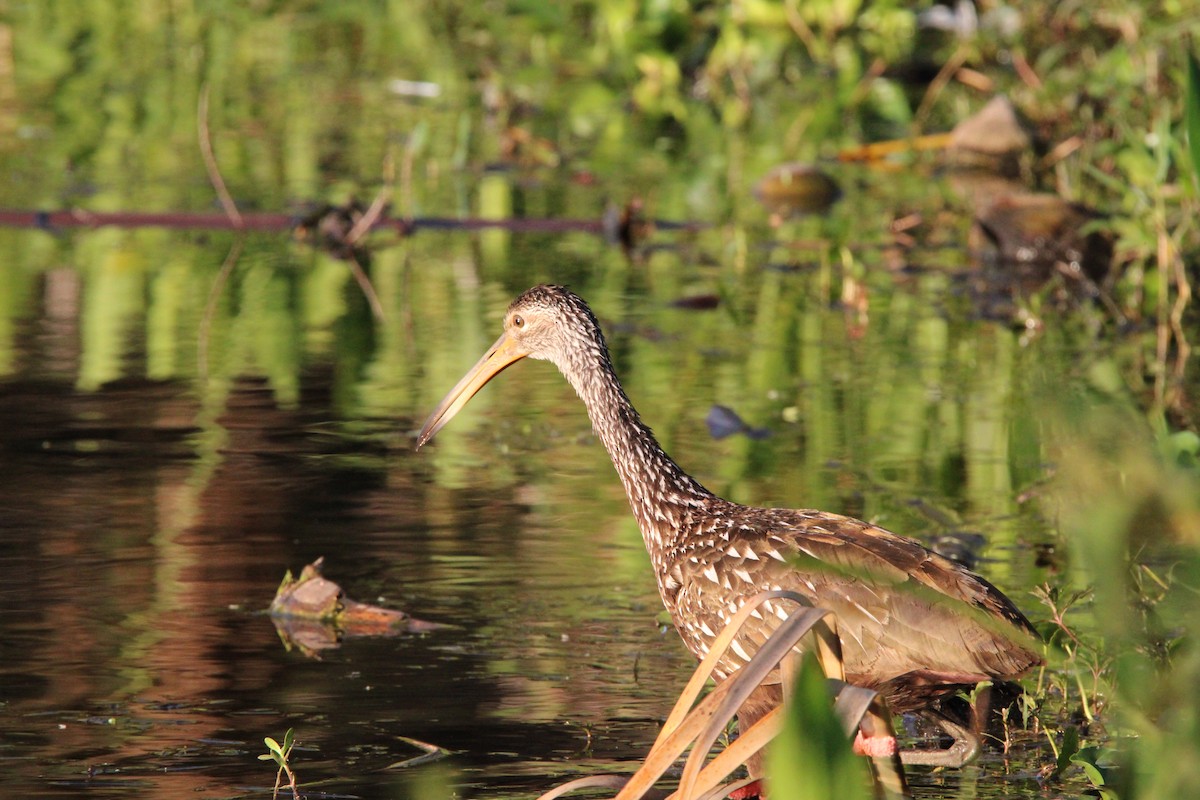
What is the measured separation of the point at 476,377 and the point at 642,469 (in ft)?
3.17

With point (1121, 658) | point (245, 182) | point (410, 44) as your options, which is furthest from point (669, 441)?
point (410, 44)

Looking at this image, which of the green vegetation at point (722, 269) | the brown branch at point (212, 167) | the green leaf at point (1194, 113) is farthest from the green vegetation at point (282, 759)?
the brown branch at point (212, 167)

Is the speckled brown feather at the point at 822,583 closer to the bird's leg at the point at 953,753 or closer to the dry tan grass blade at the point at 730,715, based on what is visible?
the bird's leg at the point at 953,753

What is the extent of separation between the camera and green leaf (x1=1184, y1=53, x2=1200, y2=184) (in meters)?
4.66

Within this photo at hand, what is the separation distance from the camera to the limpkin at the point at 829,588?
5.03 m

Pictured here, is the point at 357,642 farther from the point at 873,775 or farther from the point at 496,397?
the point at 496,397

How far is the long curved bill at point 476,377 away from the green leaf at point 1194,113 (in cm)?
235

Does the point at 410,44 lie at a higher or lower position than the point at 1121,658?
higher

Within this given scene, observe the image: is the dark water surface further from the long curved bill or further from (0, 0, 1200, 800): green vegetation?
the long curved bill

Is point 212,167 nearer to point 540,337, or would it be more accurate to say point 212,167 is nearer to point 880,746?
point 540,337

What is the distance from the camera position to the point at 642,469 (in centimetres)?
599

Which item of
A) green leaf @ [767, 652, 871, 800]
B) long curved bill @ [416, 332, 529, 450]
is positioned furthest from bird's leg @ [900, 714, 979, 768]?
long curved bill @ [416, 332, 529, 450]

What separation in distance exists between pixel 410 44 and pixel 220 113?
183 inches

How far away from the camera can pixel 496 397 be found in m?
9.52
